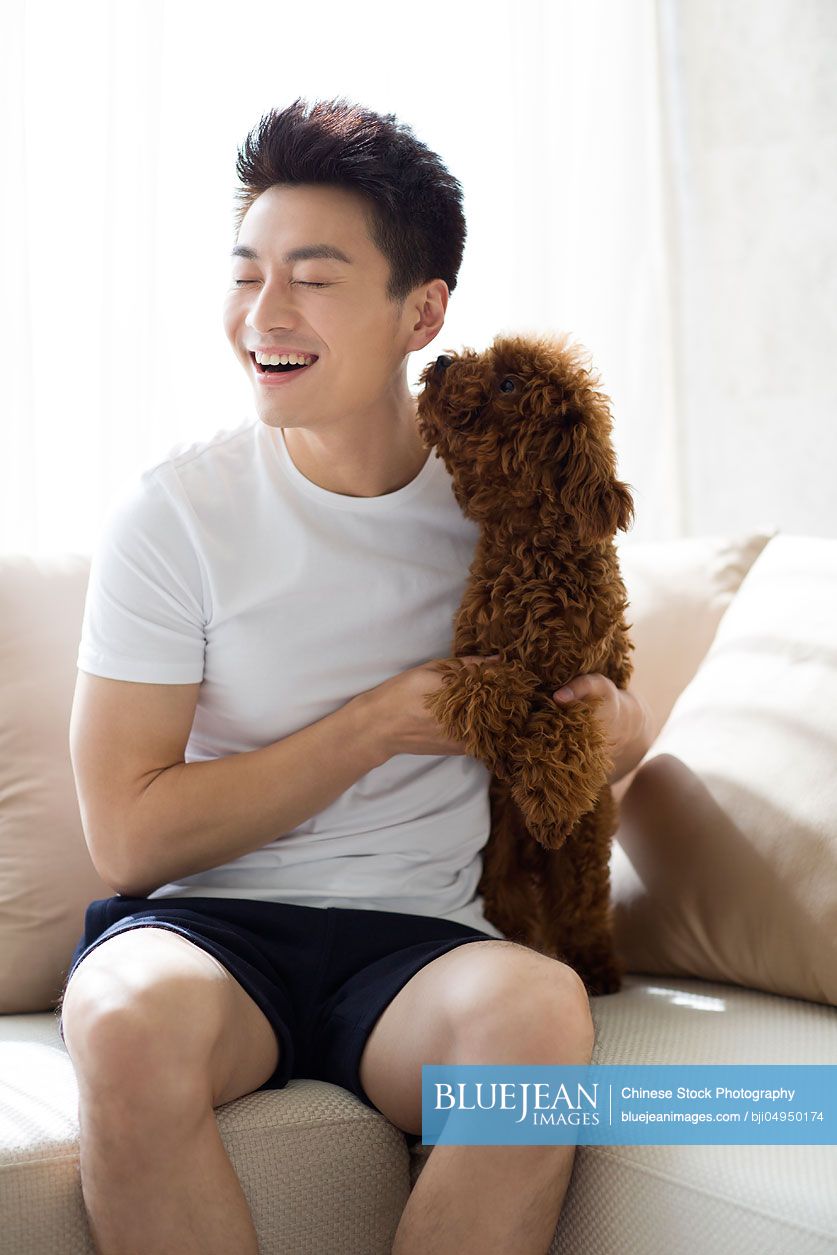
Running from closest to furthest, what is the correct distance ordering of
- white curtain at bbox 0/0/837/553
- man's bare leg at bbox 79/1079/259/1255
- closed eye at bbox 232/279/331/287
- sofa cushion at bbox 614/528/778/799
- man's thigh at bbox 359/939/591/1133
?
1. man's bare leg at bbox 79/1079/259/1255
2. man's thigh at bbox 359/939/591/1133
3. closed eye at bbox 232/279/331/287
4. sofa cushion at bbox 614/528/778/799
5. white curtain at bbox 0/0/837/553

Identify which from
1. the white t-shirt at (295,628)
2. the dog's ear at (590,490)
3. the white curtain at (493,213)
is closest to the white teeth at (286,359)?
the white t-shirt at (295,628)

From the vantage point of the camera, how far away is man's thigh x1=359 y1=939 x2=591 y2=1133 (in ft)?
3.69

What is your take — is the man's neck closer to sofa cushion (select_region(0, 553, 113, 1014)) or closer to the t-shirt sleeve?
the t-shirt sleeve

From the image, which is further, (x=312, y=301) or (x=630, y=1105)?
(x=312, y=301)

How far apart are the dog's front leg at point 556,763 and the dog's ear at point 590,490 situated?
0.19 metres

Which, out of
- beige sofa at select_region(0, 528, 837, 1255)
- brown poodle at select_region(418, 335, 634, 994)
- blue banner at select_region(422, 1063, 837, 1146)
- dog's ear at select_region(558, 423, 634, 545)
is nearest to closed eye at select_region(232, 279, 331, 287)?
brown poodle at select_region(418, 335, 634, 994)

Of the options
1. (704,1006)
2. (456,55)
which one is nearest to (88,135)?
(456,55)

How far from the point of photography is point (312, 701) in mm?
1373

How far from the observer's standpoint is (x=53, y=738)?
4.95ft

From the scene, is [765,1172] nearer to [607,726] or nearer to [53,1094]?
[607,726]

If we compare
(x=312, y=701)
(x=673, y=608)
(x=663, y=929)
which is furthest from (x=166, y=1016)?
(x=673, y=608)

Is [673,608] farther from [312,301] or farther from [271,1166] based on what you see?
[271,1166]

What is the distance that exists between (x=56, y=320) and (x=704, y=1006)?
1.45 m

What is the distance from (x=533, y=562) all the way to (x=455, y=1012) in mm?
472
